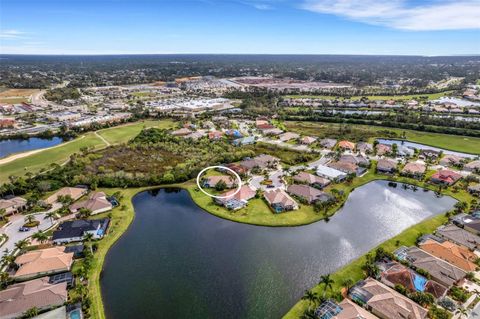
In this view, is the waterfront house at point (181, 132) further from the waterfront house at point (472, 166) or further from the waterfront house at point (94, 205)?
the waterfront house at point (472, 166)

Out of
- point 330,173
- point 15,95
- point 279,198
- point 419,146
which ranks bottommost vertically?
point 279,198

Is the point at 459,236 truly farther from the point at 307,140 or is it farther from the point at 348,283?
the point at 307,140

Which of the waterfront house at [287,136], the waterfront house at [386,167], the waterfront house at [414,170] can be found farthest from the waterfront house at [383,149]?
the waterfront house at [287,136]

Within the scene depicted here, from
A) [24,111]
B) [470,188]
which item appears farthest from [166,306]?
[24,111]

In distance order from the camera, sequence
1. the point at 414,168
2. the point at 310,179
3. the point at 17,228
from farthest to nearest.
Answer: the point at 414,168 < the point at 310,179 < the point at 17,228

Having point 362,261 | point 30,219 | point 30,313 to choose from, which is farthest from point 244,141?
point 30,313

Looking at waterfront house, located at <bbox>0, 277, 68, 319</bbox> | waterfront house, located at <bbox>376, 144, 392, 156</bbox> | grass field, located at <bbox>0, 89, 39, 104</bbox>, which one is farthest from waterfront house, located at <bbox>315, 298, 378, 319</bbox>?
grass field, located at <bbox>0, 89, 39, 104</bbox>

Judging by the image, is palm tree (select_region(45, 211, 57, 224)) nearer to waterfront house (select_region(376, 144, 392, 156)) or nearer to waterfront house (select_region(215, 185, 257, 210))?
waterfront house (select_region(215, 185, 257, 210))
